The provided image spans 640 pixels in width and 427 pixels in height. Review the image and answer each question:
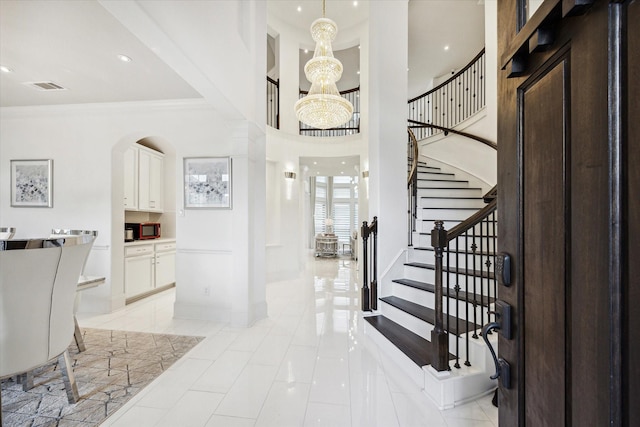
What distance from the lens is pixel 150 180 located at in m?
5.16

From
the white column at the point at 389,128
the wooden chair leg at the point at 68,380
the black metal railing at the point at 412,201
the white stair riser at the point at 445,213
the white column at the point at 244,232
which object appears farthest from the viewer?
the white stair riser at the point at 445,213

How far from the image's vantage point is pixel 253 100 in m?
3.54

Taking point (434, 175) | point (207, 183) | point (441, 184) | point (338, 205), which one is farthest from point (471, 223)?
point (338, 205)

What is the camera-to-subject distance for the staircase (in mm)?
2012

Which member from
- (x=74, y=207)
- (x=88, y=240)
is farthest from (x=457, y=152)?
(x=74, y=207)

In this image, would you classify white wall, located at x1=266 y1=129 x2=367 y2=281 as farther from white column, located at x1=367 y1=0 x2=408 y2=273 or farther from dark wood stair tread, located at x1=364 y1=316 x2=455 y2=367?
dark wood stair tread, located at x1=364 y1=316 x2=455 y2=367

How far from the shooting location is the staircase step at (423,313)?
2332 mm

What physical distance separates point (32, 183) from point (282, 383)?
4.49m

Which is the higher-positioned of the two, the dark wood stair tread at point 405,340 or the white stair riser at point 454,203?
the white stair riser at point 454,203

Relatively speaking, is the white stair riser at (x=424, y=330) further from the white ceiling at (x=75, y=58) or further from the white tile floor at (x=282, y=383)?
the white ceiling at (x=75, y=58)

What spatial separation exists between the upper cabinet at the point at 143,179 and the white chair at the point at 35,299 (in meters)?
3.10

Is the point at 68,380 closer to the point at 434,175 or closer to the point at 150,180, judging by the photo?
the point at 150,180

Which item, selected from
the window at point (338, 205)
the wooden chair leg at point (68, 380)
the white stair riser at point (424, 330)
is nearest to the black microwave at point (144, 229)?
the wooden chair leg at point (68, 380)

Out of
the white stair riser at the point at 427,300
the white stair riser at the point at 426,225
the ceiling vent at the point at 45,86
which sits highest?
the ceiling vent at the point at 45,86
